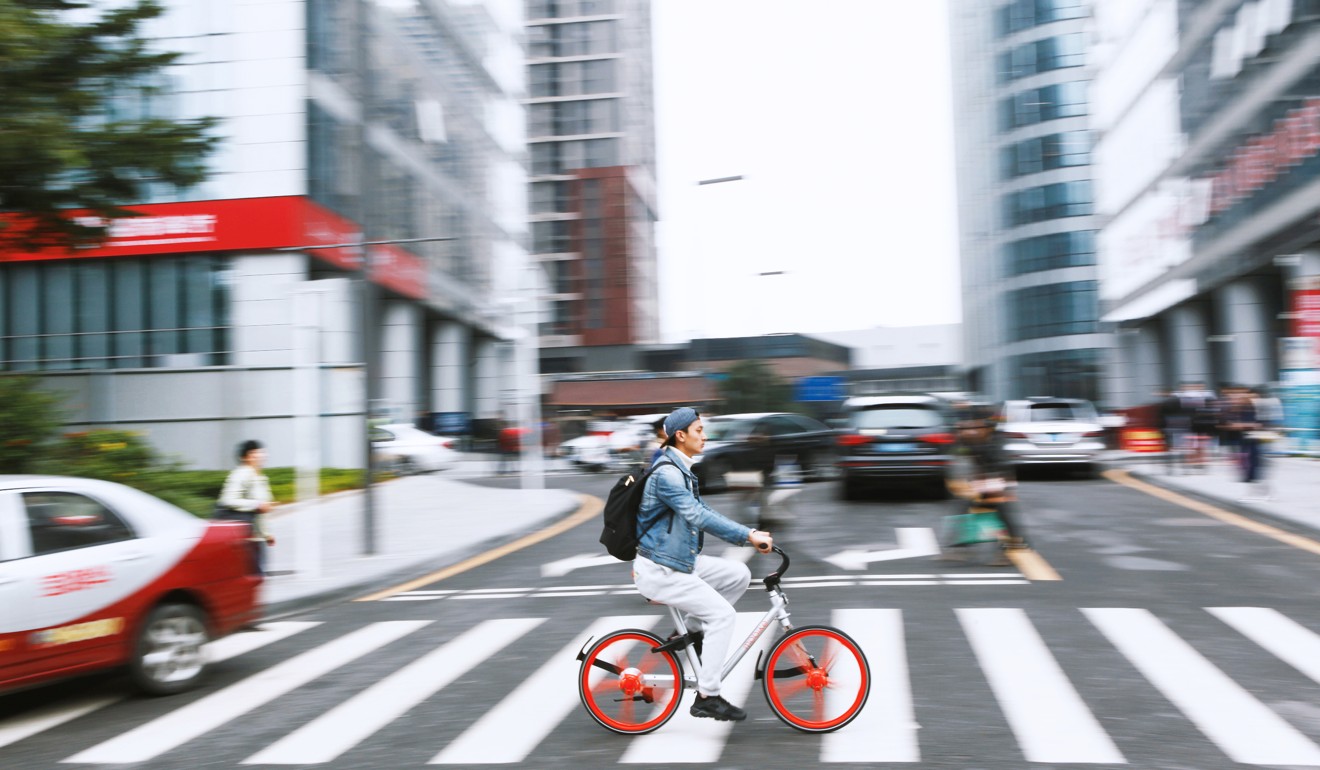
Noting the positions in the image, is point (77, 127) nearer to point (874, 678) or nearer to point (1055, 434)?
point (874, 678)

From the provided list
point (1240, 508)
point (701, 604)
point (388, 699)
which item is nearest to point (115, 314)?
point (388, 699)

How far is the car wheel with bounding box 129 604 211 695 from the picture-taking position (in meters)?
7.12

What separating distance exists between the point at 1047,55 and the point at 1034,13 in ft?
8.10

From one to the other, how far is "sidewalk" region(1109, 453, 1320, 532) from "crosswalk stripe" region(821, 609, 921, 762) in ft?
25.0

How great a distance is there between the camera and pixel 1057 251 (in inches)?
2468

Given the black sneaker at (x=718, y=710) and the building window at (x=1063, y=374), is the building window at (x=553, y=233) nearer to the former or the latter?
the building window at (x=1063, y=374)

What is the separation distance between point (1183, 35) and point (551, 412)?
184 ft

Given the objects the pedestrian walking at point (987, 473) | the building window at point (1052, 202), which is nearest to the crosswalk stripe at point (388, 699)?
the pedestrian walking at point (987, 473)

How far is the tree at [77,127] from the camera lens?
37.8 feet

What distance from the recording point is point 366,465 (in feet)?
46.2

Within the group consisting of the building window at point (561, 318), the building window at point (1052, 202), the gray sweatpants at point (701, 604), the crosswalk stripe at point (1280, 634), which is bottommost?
the crosswalk stripe at point (1280, 634)

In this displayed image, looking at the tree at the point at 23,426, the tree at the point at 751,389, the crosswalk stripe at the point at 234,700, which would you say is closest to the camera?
the crosswalk stripe at the point at 234,700

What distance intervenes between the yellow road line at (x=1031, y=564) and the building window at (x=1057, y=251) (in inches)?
2096

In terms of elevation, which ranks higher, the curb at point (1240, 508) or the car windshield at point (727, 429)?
the car windshield at point (727, 429)
